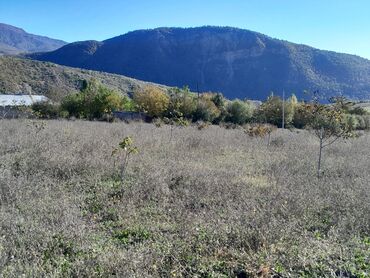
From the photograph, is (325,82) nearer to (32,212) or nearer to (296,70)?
(296,70)

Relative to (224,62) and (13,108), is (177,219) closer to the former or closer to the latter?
(13,108)

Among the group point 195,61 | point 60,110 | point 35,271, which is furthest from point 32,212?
point 195,61

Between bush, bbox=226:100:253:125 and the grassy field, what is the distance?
28.8m

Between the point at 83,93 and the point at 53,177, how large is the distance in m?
32.9

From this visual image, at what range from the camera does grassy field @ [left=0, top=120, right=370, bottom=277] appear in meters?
4.53

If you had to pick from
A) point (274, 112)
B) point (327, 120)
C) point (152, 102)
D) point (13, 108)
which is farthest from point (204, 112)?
point (327, 120)

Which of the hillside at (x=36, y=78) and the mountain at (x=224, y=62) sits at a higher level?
the mountain at (x=224, y=62)

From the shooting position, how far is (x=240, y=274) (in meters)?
4.54

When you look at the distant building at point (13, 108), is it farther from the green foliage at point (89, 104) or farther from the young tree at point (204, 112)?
the young tree at point (204, 112)

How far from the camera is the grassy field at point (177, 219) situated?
4527mm

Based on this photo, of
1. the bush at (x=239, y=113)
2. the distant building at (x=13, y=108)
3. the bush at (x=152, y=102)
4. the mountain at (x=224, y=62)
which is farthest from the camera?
the mountain at (x=224, y=62)

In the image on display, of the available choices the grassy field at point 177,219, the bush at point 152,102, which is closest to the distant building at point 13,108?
the bush at point 152,102

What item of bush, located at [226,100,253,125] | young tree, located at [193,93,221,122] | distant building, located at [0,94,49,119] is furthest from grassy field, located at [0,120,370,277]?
bush, located at [226,100,253,125]

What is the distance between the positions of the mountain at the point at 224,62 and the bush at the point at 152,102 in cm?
6049
